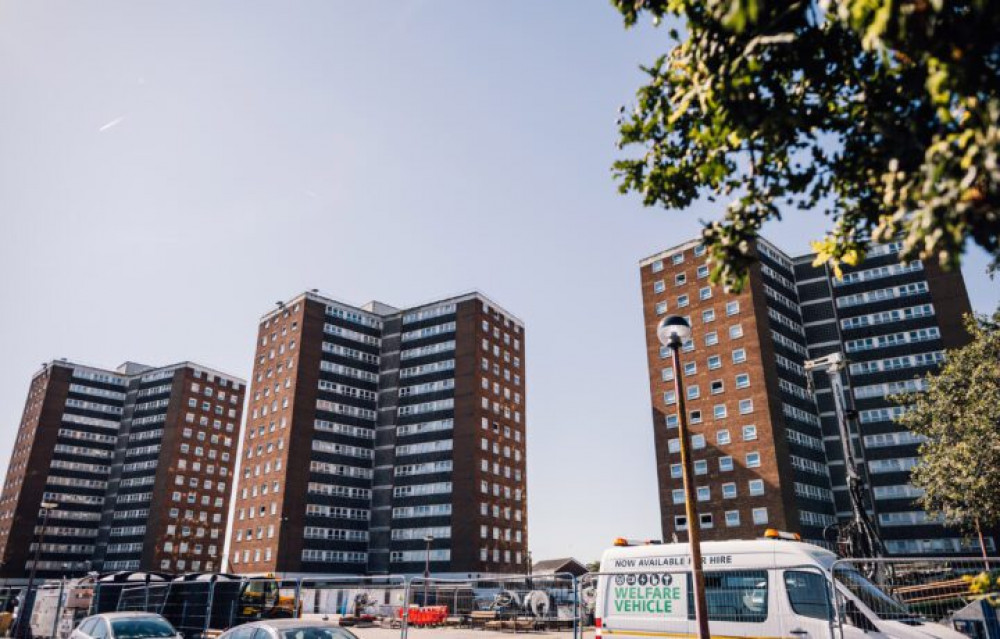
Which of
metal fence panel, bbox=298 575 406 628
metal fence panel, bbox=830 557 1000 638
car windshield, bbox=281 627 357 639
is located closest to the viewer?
metal fence panel, bbox=830 557 1000 638

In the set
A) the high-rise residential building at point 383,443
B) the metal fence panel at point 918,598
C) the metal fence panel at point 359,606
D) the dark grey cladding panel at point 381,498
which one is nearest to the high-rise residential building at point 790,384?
the high-rise residential building at point 383,443

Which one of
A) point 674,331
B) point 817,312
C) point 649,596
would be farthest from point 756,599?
point 817,312

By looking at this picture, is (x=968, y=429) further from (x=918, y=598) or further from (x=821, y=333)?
(x=821, y=333)

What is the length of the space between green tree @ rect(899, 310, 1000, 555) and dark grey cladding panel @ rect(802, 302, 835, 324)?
43.2 meters

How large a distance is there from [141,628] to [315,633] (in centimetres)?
607

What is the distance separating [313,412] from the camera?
8388 centimetres

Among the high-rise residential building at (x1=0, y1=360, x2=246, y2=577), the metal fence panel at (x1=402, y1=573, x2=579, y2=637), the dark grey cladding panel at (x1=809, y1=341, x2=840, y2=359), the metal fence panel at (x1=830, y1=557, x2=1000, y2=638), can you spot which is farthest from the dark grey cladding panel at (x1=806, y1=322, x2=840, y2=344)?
the high-rise residential building at (x1=0, y1=360, x2=246, y2=577)

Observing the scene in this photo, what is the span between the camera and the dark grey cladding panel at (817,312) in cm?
7500

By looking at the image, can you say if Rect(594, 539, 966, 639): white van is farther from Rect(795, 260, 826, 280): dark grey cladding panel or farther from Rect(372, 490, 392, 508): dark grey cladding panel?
Rect(372, 490, 392, 508): dark grey cladding panel

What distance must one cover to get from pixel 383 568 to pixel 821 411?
5587 centimetres

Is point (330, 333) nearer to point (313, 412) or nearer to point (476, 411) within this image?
point (313, 412)

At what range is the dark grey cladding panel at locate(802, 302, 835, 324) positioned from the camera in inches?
2953

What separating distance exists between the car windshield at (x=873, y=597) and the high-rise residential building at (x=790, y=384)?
52641 millimetres

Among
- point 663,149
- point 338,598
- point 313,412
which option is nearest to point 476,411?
point 313,412
